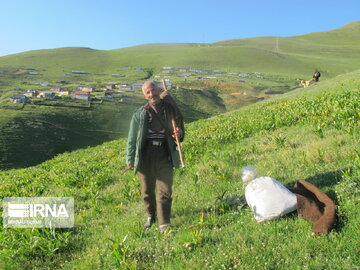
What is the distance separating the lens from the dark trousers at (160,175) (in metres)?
5.78

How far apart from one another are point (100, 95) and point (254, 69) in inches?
4381

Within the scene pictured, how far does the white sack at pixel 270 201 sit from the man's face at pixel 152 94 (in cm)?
245

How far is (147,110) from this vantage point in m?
5.79

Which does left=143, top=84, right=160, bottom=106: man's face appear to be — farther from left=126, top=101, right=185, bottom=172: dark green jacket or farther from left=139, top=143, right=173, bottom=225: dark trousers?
left=139, top=143, right=173, bottom=225: dark trousers

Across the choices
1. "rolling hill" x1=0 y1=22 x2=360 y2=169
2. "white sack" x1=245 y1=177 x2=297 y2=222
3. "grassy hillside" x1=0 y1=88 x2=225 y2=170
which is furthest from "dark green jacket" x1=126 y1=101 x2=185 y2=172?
"rolling hill" x1=0 y1=22 x2=360 y2=169

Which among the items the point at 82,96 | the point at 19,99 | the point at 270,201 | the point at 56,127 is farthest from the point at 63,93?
the point at 270,201

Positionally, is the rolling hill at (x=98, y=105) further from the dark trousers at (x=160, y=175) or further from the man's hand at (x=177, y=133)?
the man's hand at (x=177, y=133)

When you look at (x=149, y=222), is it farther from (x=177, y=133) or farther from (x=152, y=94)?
(x=152, y=94)

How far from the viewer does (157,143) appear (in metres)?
5.84

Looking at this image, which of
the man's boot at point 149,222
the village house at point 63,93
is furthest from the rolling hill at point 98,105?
the man's boot at point 149,222

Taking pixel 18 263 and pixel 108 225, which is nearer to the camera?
pixel 18 263

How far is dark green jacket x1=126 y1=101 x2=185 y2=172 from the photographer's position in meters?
5.73

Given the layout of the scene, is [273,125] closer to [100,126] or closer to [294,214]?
[294,214]

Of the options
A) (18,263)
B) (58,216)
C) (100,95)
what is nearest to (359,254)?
(18,263)
